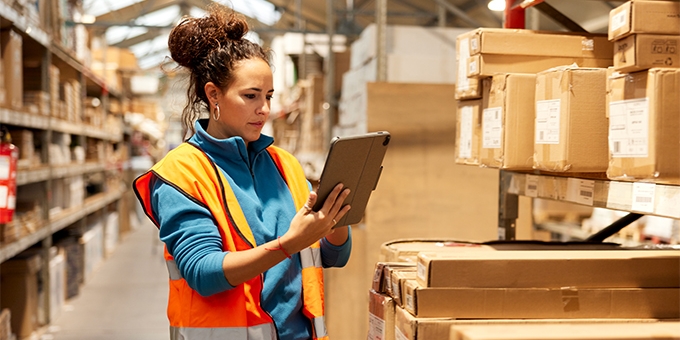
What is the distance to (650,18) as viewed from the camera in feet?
4.44

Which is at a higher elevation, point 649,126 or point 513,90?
point 513,90

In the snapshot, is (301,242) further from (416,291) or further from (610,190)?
(610,190)

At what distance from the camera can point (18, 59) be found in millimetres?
4070

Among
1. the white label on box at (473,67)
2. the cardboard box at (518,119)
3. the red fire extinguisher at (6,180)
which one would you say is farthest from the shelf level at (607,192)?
the red fire extinguisher at (6,180)

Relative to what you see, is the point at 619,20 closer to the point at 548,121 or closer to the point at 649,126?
the point at 649,126

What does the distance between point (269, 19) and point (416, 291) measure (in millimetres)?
14117

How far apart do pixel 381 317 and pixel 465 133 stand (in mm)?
832

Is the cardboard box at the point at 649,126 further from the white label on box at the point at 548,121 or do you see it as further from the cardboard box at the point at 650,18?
the white label on box at the point at 548,121

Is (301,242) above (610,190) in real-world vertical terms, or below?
below

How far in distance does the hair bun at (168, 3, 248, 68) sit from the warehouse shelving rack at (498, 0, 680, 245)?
88 centimetres

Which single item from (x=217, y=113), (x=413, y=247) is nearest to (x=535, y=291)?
(x=413, y=247)

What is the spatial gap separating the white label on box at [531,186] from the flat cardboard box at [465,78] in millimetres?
304

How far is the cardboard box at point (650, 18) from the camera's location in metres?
1.35

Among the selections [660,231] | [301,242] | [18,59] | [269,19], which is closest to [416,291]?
[301,242]
